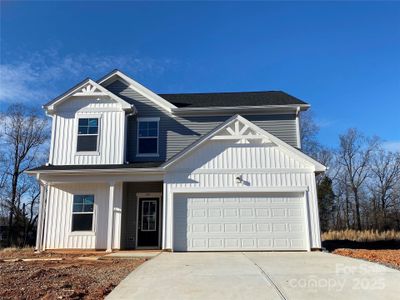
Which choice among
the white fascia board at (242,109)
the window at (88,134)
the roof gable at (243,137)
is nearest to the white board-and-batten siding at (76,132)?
the window at (88,134)

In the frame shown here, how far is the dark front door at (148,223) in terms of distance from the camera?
14.6 metres

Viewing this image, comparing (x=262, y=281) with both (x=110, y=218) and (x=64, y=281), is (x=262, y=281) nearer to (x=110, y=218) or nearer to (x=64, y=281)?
(x=64, y=281)

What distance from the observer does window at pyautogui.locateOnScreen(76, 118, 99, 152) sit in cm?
1490

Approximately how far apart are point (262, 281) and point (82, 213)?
9.67m

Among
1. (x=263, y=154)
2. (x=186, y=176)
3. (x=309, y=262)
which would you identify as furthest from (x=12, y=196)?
(x=309, y=262)

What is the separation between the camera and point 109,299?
17.9ft

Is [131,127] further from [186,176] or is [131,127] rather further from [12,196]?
[12,196]

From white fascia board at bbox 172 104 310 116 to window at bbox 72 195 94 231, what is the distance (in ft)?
17.0

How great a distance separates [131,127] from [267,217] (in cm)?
701

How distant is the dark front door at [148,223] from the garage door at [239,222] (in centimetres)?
227

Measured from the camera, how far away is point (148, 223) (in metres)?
14.9

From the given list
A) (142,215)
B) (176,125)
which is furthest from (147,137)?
(142,215)

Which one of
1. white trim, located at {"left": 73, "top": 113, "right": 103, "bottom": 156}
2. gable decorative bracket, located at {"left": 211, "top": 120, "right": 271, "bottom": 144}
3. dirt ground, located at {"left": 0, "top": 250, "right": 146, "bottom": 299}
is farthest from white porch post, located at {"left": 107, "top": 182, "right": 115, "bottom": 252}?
gable decorative bracket, located at {"left": 211, "top": 120, "right": 271, "bottom": 144}

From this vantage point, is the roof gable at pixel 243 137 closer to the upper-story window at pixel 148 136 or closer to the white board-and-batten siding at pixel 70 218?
the upper-story window at pixel 148 136
